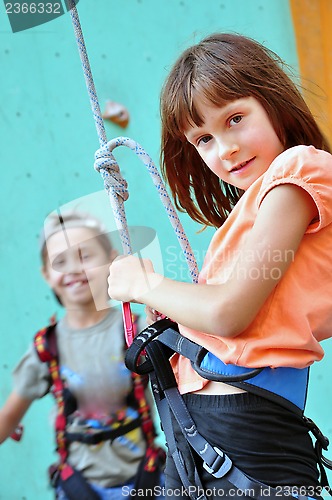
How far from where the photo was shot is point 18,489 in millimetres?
1904

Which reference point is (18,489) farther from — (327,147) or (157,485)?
(327,147)

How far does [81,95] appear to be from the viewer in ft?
6.02

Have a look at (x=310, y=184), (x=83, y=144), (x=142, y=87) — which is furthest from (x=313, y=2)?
(x=310, y=184)

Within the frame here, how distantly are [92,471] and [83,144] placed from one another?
2.61 feet

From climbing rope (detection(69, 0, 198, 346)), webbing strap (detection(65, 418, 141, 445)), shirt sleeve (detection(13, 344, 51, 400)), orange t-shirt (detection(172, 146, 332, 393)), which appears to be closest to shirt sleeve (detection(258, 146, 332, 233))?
orange t-shirt (detection(172, 146, 332, 393))

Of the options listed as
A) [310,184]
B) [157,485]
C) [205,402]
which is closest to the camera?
[310,184]


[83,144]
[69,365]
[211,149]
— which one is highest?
[211,149]

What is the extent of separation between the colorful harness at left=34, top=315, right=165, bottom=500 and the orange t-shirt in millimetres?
627

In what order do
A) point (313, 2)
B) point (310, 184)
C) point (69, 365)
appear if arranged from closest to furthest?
point (310, 184), point (69, 365), point (313, 2)

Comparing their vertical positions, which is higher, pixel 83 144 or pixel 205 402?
pixel 83 144

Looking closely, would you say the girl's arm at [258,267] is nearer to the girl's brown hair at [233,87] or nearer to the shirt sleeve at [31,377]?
the girl's brown hair at [233,87]

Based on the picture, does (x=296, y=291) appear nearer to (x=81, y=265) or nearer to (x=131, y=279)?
(x=131, y=279)

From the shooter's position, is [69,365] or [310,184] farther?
[69,365]

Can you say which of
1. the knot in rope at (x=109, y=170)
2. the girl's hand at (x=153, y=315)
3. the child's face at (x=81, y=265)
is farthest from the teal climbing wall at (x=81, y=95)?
the knot in rope at (x=109, y=170)
